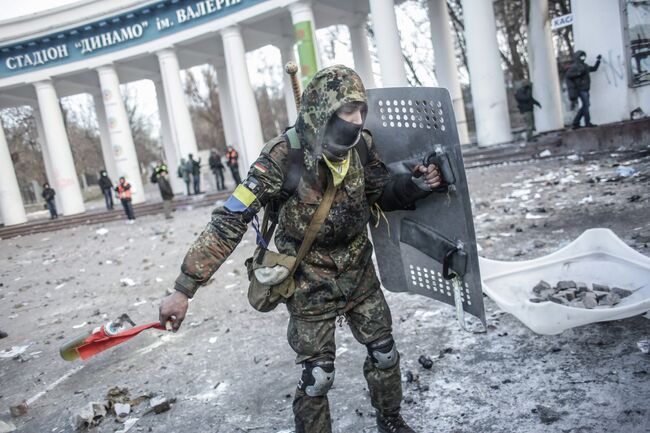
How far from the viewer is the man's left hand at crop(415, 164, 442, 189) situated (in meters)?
2.31

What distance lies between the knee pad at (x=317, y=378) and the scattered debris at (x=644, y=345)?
187 cm

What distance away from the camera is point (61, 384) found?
4191mm

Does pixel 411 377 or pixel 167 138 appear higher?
pixel 167 138

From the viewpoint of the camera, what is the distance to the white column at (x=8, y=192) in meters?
20.5

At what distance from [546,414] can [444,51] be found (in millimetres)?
17381

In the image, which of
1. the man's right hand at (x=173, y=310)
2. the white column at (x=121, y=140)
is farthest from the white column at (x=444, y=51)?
the man's right hand at (x=173, y=310)

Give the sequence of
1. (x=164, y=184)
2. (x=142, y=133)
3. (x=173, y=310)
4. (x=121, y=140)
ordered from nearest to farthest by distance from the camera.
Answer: (x=173, y=310) → (x=164, y=184) → (x=121, y=140) → (x=142, y=133)

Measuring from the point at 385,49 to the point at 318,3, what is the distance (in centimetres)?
487

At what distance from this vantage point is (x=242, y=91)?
1817 cm

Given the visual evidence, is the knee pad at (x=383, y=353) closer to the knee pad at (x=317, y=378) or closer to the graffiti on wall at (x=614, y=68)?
the knee pad at (x=317, y=378)

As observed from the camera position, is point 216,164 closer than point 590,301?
No

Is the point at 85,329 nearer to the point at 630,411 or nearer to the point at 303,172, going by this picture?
the point at 303,172

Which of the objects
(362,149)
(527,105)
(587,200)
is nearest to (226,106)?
(527,105)

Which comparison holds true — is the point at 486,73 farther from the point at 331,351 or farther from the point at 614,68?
the point at 331,351
